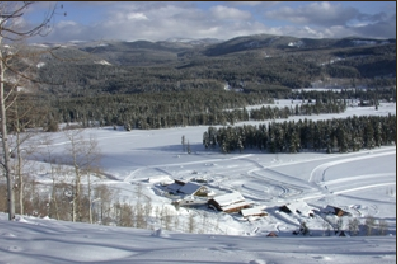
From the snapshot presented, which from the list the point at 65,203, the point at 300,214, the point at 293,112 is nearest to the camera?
the point at 65,203

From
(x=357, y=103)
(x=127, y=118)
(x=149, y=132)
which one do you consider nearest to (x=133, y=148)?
(x=149, y=132)

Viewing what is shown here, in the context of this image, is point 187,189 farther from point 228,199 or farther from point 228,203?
point 228,203

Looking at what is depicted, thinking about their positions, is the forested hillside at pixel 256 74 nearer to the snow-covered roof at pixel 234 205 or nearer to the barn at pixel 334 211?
the snow-covered roof at pixel 234 205

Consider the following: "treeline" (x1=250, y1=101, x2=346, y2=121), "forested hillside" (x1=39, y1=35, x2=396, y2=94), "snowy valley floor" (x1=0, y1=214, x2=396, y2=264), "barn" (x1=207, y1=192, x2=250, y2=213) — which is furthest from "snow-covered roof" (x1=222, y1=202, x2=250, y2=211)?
"forested hillside" (x1=39, y1=35, x2=396, y2=94)

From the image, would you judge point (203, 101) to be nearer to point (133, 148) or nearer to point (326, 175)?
point (133, 148)

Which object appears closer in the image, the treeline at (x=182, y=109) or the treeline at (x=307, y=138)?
the treeline at (x=307, y=138)

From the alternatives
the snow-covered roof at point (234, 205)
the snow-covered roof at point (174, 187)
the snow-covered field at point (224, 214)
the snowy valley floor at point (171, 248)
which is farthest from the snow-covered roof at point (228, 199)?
the snowy valley floor at point (171, 248)

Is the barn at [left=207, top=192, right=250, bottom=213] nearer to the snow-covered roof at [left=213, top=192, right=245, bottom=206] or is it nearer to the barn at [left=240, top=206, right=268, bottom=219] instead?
the snow-covered roof at [left=213, top=192, right=245, bottom=206]
